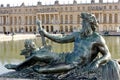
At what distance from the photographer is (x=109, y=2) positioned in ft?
281

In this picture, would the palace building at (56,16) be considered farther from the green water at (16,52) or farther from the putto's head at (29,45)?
the putto's head at (29,45)

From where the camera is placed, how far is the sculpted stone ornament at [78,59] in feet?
26.7

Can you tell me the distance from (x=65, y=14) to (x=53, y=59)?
8113cm

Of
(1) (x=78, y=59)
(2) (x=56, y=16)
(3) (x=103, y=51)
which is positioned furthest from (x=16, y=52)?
(2) (x=56, y=16)


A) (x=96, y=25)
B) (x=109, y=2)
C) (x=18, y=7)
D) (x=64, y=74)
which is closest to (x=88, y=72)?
(x=64, y=74)

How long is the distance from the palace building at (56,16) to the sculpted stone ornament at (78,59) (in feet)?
241

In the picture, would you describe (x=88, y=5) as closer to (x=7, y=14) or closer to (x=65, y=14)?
(x=65, y=14)

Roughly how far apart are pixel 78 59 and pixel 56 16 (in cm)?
8141

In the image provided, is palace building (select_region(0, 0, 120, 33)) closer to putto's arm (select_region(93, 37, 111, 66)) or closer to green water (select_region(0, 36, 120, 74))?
green water (select_region(0, 36, 120, 74))

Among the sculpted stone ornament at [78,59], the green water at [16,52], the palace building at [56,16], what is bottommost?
the palace building at [56,16]

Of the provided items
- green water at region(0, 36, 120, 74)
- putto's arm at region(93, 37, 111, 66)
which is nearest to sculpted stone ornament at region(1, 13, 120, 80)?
putto's arm at region(93, 37, 111, 66)

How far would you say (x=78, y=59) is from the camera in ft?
27.4

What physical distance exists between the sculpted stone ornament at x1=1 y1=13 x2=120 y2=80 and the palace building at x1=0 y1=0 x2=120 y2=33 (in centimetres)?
7345

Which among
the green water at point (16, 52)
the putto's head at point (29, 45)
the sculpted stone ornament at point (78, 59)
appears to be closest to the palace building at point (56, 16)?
the green water at point (16, 52)
